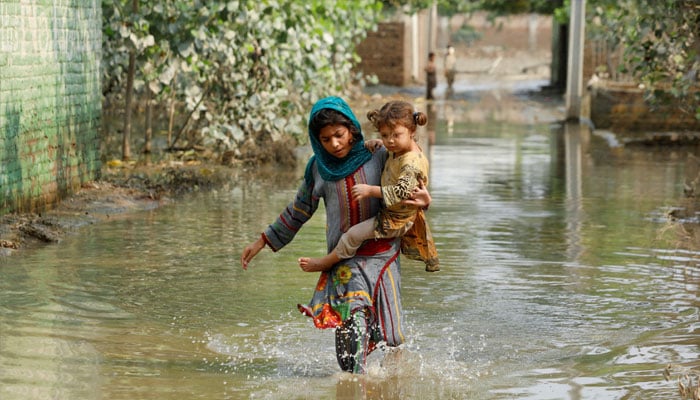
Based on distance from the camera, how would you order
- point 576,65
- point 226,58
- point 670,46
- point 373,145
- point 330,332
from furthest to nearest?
point 576,65, point 226,58, point 670,46, point 330,332, point 373,145

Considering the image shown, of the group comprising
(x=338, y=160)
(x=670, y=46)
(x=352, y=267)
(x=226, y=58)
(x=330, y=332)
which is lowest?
(x=330, y=332)

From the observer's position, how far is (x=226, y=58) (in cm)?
1477

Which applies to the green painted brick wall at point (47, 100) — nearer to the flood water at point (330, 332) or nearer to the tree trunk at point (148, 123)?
the flood water at point (330, 332)

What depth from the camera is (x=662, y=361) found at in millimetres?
6336

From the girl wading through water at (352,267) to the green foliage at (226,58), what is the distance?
785cm

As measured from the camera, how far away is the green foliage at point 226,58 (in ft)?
45.1

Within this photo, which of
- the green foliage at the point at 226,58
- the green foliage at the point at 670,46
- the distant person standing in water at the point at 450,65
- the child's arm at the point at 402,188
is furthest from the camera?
the distant person standing in water at the point at 450,65

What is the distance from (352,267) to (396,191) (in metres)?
0.45

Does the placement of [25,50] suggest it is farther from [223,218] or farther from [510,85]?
[510,85]

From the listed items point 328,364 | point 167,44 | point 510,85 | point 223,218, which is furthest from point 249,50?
point 510,85

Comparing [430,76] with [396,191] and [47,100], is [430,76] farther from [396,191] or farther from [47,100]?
[396,191]

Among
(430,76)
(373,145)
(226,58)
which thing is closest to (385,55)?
(430,76)

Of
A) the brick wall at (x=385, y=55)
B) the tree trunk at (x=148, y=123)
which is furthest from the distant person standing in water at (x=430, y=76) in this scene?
the tree trunk at (x=148, y=123)

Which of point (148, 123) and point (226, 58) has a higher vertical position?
point (226, 58)
